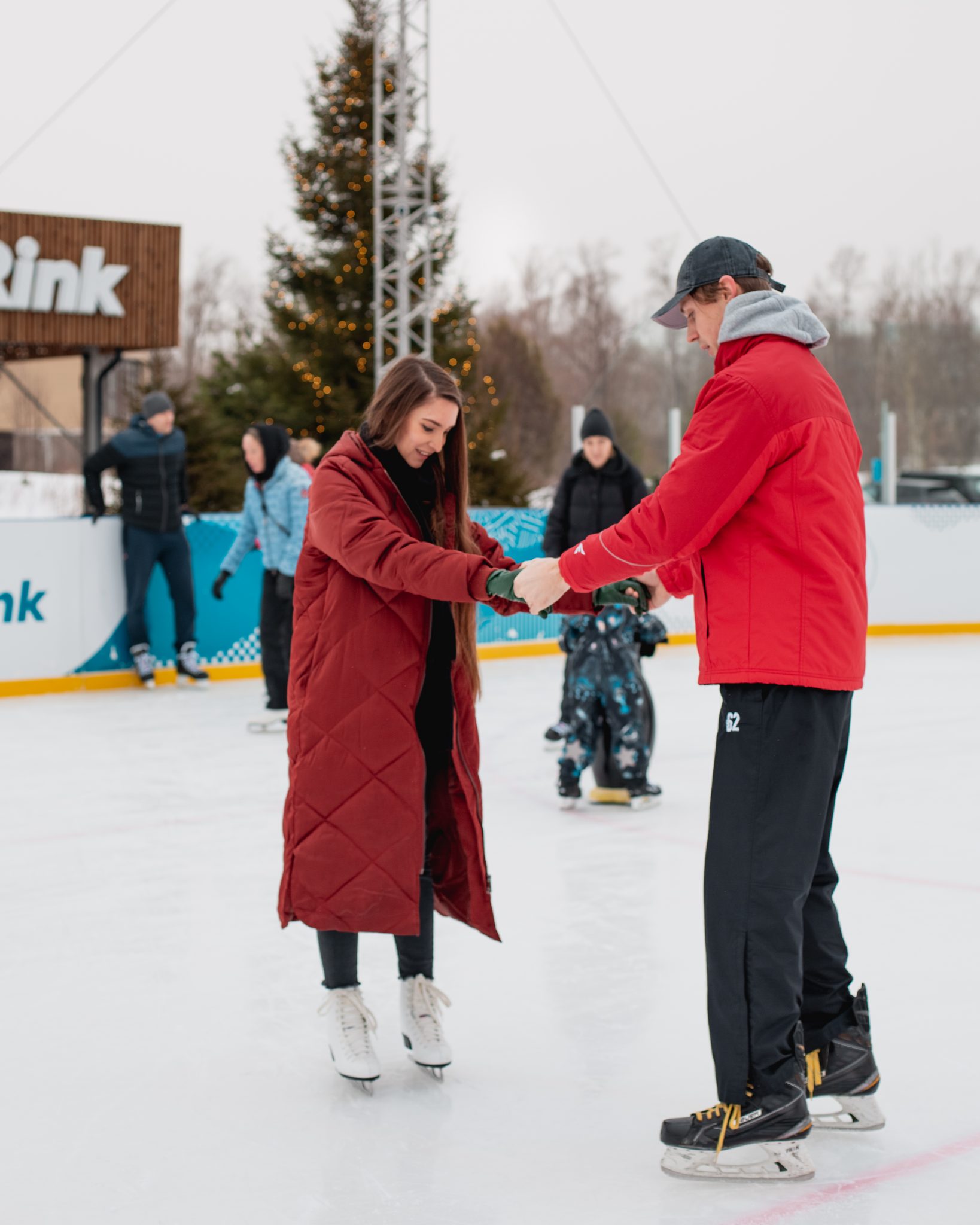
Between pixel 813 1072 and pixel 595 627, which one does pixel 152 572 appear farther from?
pixel 813 1072

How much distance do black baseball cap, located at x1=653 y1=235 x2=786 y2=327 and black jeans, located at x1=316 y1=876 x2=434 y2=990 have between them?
1.08 m

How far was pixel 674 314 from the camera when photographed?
2037 millimetres

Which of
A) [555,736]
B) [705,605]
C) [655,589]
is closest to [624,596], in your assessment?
[655,589]

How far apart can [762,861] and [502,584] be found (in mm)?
597

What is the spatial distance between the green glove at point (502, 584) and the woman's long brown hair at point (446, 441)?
0.32 ft

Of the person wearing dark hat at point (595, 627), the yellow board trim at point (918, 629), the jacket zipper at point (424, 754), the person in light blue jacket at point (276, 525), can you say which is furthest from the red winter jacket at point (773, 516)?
the yellow board trim at point (918, 629)

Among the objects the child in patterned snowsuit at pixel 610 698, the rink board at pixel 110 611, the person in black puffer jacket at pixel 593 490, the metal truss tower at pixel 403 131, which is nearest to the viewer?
the child in patterned snowsuit at pixel 610 698

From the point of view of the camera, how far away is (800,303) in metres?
1.90

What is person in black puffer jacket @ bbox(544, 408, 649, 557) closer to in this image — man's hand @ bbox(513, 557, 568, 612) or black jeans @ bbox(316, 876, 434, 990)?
black jeans @ bbox(316, 876, 434, 990)

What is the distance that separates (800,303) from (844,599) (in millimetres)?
442

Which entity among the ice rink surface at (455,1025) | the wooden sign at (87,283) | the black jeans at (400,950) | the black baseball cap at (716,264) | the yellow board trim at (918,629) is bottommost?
the ice rink surface at (455,1025)

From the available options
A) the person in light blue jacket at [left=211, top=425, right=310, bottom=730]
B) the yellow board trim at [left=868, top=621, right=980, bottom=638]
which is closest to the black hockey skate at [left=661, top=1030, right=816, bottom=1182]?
the person in light blue jacket at [left=211, top=425, right=310, bottom=730]

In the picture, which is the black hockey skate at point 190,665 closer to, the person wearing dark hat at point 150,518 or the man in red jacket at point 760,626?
the person wearing dark hat at point 150,518

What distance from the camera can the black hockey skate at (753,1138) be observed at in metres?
1.90
